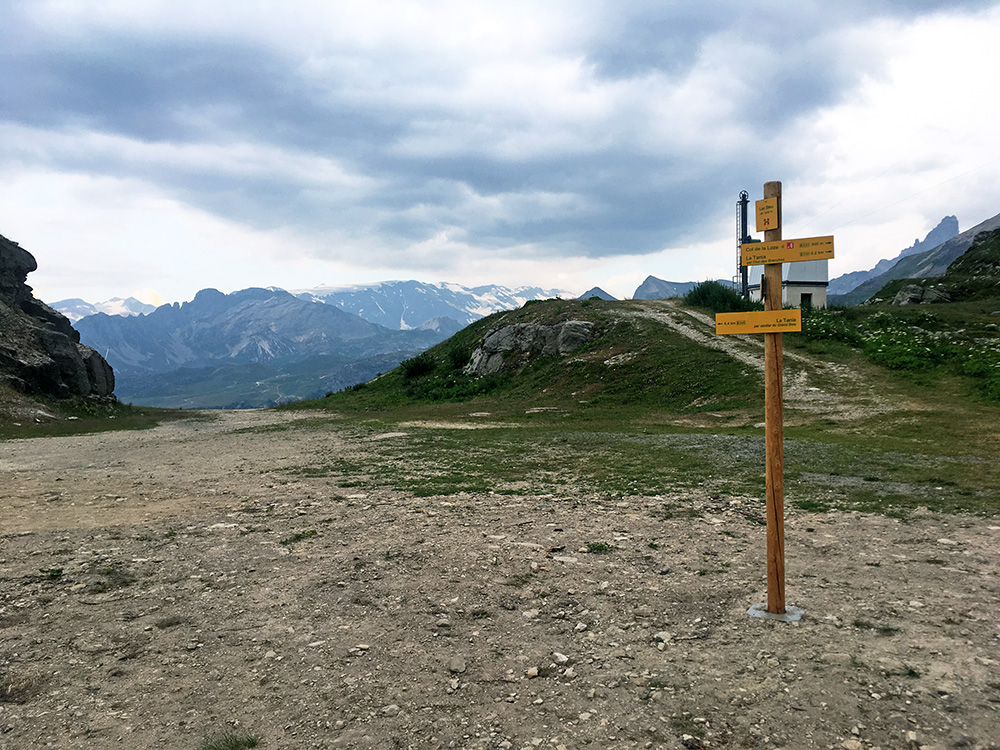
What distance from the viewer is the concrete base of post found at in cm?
670

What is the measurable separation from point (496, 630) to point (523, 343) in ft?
141

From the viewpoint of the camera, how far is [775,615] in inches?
268

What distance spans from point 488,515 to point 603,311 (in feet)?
135

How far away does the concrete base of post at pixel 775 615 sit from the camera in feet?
22.0

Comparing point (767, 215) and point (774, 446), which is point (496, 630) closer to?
point (774, 446)

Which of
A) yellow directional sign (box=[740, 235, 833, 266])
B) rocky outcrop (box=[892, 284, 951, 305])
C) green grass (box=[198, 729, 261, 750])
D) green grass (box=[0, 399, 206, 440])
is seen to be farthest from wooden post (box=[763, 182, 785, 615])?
rocky outcrop (box=[892, 284, 951, 305])

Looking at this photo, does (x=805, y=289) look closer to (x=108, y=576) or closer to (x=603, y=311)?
(x=603, y=311)

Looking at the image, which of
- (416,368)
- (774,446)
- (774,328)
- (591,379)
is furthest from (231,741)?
(416,368)

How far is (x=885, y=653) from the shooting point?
5.80 metres

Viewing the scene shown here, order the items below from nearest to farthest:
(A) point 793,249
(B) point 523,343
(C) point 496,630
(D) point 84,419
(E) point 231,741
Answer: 1. (E) point 231,741
2. (C) point 496,630
3. (A) point 793,249
4. (D) point 84,419
5. (B) point 523,343

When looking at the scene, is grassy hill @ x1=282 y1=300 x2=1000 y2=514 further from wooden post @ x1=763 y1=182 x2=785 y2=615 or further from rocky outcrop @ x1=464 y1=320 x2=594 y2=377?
wooden post @ x1=763 y1=182 x2=785 y2=615

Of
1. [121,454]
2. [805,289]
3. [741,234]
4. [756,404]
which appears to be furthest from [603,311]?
[741,234]

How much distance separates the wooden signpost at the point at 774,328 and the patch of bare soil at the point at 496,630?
59cm

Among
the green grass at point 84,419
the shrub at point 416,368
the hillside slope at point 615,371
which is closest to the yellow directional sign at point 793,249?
the hillside slope at point 615,371
